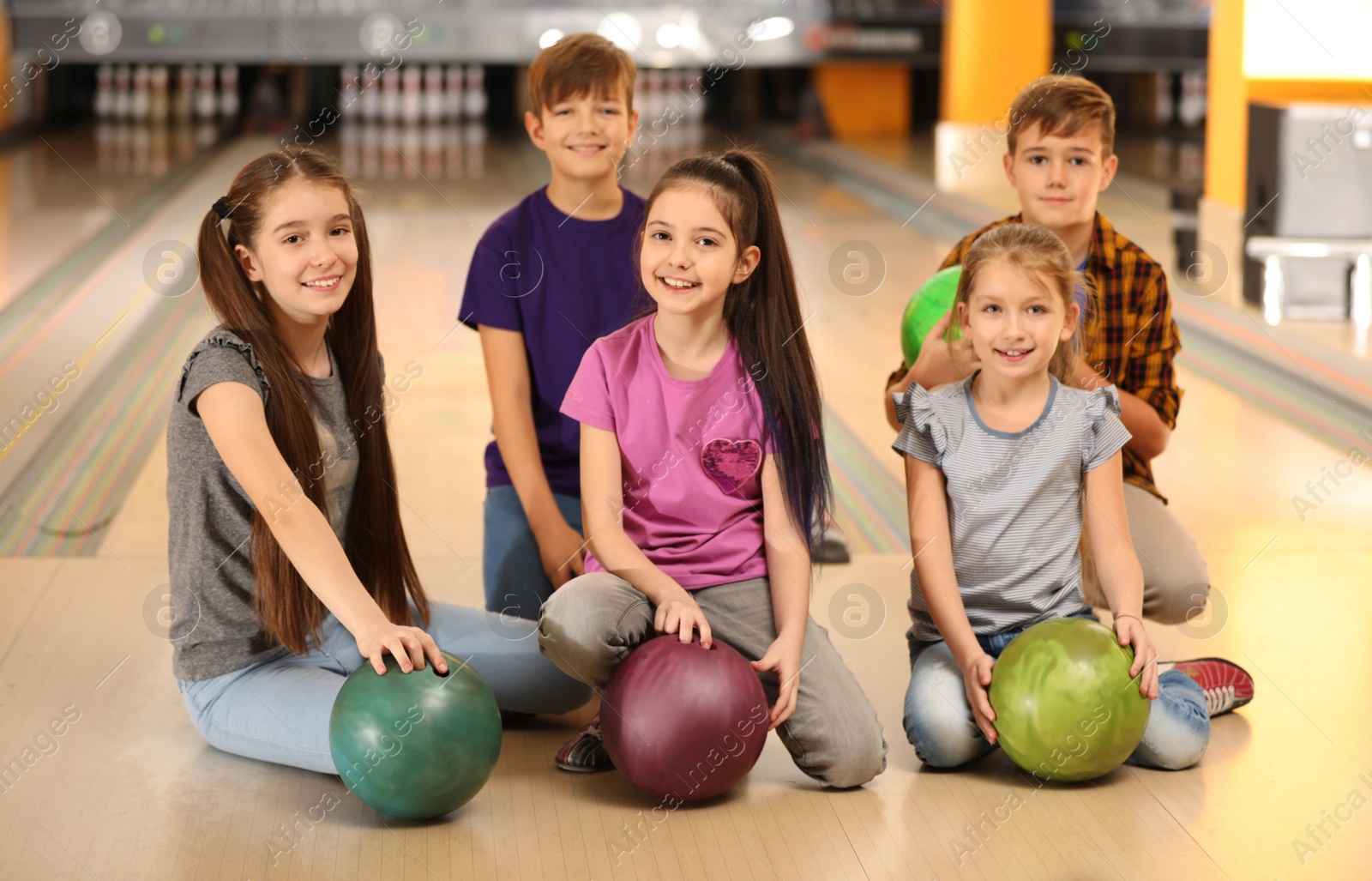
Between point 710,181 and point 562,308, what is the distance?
40 centimetres

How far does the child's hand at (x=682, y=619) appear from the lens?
145 cm

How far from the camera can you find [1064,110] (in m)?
1.81

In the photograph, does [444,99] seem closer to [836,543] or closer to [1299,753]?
[836,543]

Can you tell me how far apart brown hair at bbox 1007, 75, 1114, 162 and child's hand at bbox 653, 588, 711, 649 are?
30.9 inches

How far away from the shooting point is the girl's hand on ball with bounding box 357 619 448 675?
139cm

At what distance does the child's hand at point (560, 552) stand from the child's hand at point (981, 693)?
1.59ft

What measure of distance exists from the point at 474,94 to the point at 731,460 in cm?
884

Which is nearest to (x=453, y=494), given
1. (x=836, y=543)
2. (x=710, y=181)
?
(x=836, y=543)

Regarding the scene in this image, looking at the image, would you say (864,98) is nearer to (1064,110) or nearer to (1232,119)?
(1232,119)

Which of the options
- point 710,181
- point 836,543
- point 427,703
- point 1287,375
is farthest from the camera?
point 1287,375

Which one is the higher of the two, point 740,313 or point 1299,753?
point 740,313

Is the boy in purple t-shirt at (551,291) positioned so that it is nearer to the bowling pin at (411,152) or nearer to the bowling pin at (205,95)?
the bowling pin at (411,152)

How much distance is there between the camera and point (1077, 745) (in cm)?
146

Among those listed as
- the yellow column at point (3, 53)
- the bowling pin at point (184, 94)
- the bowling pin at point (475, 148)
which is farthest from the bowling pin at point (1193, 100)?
the yellow column at point (3, 53)
